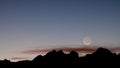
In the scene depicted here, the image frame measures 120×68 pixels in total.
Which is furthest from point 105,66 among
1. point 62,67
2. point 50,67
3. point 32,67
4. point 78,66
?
point 32,67

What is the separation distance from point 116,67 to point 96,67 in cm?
1833

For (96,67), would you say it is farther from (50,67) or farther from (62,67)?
(50,67)

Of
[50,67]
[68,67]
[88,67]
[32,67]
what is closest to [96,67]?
[88,67]

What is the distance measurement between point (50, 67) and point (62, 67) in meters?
11.9

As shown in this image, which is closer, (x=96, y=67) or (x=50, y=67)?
(x=96, y=67)

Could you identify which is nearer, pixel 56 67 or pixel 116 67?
pixel 116 67

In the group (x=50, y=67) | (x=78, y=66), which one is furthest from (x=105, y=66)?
(x=50, y=67)

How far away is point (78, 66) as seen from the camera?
194m

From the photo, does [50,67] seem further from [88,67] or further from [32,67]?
[88,67]

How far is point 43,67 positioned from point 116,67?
69114 mm

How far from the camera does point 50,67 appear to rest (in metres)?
198

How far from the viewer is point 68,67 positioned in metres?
195

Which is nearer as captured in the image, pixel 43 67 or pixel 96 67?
pixel 96 67

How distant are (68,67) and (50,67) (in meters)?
17.5
